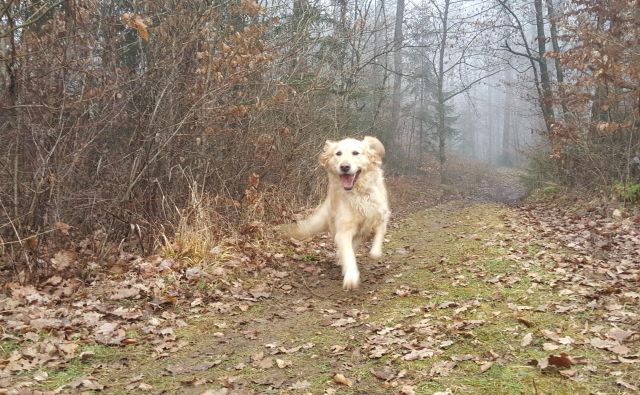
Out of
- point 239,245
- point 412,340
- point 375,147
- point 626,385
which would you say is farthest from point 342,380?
point 239,245

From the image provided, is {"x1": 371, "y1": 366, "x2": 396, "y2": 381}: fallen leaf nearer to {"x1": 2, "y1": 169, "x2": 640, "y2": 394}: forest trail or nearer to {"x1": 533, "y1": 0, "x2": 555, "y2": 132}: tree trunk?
{"x1": 2, "y1": 169, "x2": 640, "y2": 394}: forest trail

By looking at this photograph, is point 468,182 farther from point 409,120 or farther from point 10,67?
point 10,67


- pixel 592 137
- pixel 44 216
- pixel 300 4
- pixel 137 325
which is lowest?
pixel 137 325

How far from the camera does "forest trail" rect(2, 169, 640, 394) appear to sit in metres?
3.01

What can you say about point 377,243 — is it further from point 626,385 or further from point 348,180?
point 626,385

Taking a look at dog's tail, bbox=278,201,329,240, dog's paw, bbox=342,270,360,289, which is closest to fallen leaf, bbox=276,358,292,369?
dog's paw, bbox=342,270,360,289

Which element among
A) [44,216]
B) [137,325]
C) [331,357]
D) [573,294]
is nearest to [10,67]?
[44,216]

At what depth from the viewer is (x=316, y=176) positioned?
10484mm

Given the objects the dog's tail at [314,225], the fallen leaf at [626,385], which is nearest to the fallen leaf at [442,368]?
the fallen leaf at [626,385]

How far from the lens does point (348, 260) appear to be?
17.9ft

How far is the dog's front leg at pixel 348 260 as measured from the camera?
5125 millimetres

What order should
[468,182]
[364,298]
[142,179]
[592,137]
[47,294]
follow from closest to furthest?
[47,294] < [364,298] < [142,179] < [592,137] < [468,182]

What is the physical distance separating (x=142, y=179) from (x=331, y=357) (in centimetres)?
397

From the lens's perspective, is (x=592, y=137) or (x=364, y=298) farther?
(x=592, y=137)
